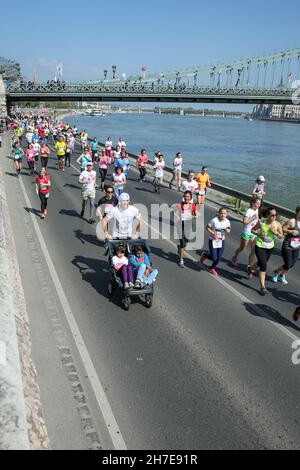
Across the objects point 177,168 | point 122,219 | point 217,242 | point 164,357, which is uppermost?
point 122,219

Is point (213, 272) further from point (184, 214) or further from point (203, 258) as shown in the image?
point (184, 214)

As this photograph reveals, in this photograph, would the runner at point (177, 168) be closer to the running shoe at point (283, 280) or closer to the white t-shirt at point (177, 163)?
the white t-shirt at point (177, 163)

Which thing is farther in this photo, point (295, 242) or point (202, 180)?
point (202, 180)

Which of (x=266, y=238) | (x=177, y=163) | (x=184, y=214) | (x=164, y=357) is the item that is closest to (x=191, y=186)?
(x=177, y=163)

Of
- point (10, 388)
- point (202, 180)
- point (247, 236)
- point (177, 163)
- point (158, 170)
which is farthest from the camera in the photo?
point (177, 163)

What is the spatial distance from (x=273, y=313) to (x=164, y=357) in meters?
2.67

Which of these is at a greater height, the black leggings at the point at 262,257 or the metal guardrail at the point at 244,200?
the black leggings at the point at 262,257

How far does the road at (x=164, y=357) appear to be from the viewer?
15.3ft

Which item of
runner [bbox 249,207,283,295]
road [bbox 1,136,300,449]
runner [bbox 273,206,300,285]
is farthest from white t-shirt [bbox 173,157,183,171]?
runner [bbox 249,207,283,295]

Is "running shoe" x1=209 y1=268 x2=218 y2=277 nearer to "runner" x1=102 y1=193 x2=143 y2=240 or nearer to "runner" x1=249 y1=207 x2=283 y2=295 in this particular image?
"runner" x1=249 y1=207 x2=283 y2=295

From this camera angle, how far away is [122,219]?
336 inches

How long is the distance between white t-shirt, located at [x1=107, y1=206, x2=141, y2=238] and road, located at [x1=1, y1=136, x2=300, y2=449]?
43.3 inches

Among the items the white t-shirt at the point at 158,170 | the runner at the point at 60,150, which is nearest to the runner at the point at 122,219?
the white t-shirt at the point at 158,170

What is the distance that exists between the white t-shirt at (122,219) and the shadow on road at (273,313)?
2.85m
